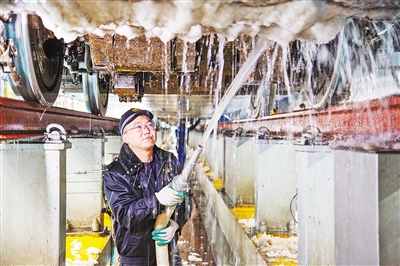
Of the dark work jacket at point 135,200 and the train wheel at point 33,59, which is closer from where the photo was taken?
the dark work jacket at point 135,200

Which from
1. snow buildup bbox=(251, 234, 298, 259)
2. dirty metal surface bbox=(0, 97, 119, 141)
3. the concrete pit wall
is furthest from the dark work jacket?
snow buildup bbox=(251, 234, 298, 259)

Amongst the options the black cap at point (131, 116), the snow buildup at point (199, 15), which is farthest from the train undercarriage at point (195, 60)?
the snow buildup at point (199, 15)

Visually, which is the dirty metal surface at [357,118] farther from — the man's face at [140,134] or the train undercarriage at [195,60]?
the man's face at [140,134]

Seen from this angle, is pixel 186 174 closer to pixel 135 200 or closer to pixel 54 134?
pixel 135 200

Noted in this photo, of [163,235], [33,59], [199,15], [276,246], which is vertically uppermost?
[33,59]

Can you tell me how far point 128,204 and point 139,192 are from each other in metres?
0.18

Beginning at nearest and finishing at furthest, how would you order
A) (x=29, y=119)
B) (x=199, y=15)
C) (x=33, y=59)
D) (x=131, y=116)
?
(x=199, y=15) → (x=131, y=116) → (x=29, y=119) → (x=33, y=59)

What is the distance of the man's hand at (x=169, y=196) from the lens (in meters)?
2.14

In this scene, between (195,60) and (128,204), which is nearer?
(128,204)

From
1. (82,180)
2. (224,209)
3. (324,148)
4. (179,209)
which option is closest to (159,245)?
(179,209)

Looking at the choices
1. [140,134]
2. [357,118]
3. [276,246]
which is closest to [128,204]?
[140,134]

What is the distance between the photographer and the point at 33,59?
116 inches

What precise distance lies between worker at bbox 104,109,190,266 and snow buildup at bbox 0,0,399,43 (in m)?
1.19

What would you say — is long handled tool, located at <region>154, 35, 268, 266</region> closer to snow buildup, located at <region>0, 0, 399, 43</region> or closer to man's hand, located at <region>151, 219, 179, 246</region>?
man's hand, located at <region>151, 219, 179, 246</region>
